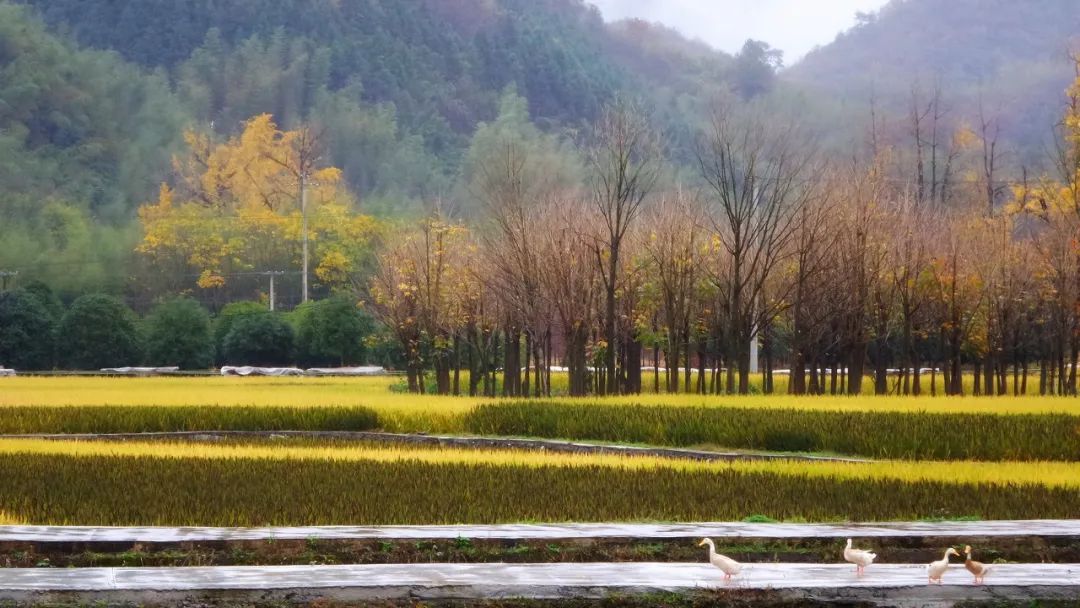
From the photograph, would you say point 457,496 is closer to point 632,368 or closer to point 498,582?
point 498,582

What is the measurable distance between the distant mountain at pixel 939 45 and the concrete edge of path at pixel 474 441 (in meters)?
138

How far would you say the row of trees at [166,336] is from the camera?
60.3 meters

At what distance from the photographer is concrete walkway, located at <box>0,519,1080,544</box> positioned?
11539 millimetres

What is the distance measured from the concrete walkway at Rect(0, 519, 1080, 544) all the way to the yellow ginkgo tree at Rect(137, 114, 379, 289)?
194 feet

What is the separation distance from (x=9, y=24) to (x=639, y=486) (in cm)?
12166

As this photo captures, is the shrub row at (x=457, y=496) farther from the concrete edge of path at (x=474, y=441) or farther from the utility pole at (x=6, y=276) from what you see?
the utility pole at (x=6, y=276)

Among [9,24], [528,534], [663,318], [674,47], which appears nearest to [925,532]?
[528,534]

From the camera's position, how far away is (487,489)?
1634cm

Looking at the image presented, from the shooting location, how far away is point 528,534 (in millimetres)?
11719

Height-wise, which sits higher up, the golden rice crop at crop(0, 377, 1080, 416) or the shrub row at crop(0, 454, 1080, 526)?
the golden rice crop at crop(0, 377, 1080, 416)

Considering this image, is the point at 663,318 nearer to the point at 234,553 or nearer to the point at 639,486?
the point at 639,486

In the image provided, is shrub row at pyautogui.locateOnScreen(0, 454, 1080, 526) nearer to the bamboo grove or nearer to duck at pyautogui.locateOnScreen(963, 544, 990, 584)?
duck at pyautogui.locateOnScreen(963, 544, 990, 584)

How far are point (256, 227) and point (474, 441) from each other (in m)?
60.5

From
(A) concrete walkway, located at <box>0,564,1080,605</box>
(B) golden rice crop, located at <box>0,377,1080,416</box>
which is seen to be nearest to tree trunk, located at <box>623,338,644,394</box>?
(B) golden rice crop, located at <box>0,377,1080,416</box>
